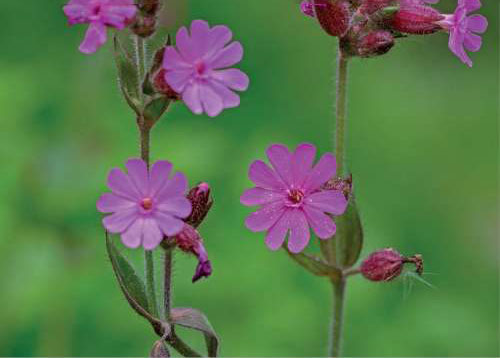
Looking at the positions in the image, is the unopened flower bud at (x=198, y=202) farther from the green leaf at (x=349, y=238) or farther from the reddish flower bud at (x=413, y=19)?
the reddish flower bud at (x=413, y=19)

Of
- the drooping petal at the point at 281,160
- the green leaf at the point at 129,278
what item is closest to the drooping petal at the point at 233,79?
the drooping petal at the point at 281,160

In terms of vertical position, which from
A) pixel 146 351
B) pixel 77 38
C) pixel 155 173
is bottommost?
pixel 146 351

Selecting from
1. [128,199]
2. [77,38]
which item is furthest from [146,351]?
[77,38]

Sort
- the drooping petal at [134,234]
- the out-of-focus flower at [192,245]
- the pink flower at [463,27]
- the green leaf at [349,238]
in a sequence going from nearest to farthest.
Answer: the drooping petal at [134,234] → the out-of-focus flower at [192,245] → the pink flower at [463,27] → the green leaf at [349,238]

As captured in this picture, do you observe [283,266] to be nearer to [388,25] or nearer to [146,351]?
[146,351]

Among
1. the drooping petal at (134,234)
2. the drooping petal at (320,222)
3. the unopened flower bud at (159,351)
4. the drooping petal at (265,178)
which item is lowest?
the unopened flower bud at (159,351)
